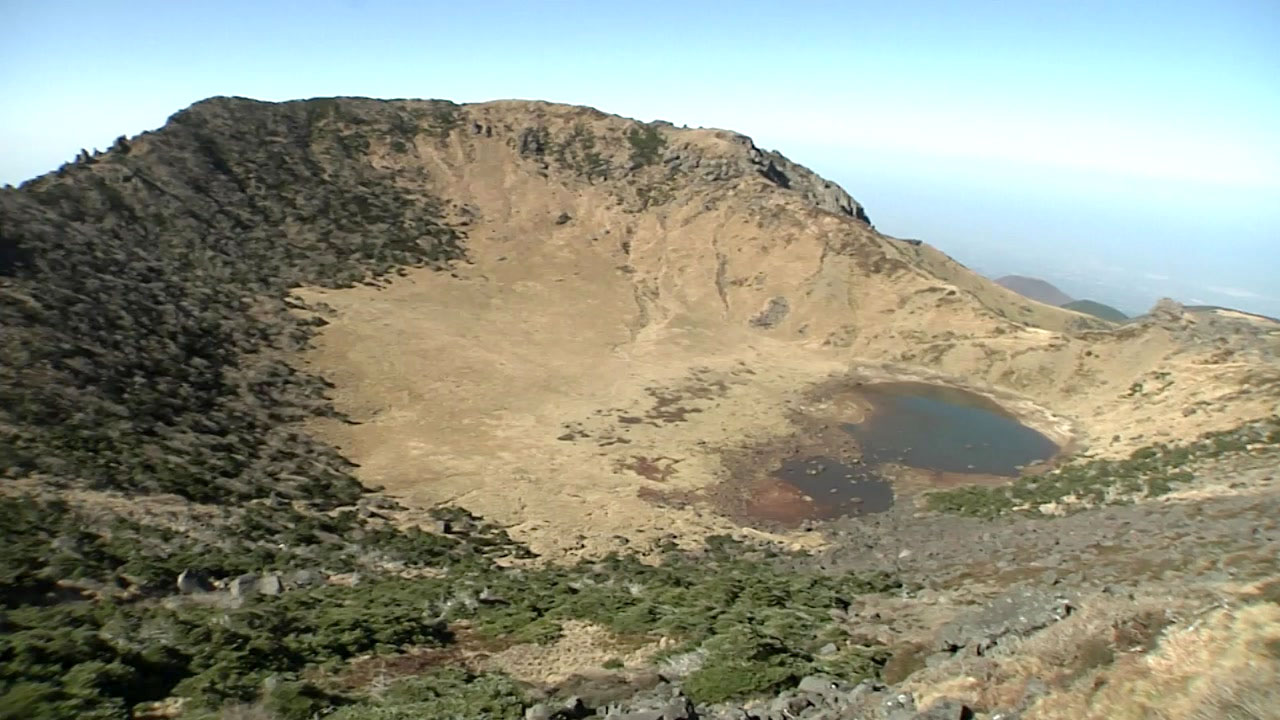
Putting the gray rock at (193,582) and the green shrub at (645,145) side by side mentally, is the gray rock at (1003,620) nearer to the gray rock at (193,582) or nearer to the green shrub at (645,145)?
the gray rock at (193,582)

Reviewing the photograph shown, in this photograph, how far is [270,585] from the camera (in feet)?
67.7

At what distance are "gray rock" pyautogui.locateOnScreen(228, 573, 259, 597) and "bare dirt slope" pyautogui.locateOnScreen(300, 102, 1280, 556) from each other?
9.75 metres

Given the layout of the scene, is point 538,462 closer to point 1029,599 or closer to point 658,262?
point 1029,599

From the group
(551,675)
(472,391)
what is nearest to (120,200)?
(472,391)

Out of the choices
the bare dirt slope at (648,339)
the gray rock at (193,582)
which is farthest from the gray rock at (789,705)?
the gray rock at (193,582)

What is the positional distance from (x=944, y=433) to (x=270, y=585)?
34.7 meters

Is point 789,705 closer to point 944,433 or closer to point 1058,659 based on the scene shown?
point 1058,659

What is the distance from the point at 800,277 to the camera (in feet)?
206

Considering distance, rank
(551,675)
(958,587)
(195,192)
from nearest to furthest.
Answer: (551,675) → (958,587) → (195,192)

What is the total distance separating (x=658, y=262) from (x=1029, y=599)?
51693 millimetres

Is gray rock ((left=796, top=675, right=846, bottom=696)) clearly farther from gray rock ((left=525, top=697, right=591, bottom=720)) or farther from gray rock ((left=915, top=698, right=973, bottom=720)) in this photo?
gray rock ((left=525, top=697, right=591, bottom=720))

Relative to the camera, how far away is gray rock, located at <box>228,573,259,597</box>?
65.9ft

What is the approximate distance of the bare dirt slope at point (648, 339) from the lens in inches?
1425

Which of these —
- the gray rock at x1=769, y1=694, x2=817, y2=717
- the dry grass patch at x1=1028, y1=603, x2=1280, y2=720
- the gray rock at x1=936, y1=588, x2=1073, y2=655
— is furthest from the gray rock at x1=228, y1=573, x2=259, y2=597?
the dry grass patch at x1=1028, y1=603, x2=1280, y2=720
